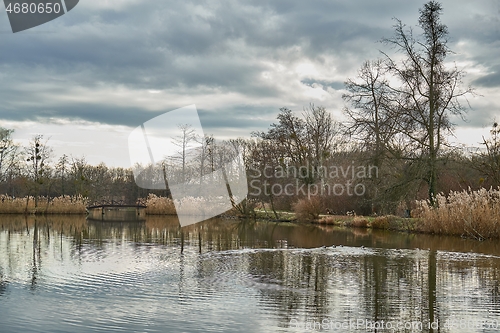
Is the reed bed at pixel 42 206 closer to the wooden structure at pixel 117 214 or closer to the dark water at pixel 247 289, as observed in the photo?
the wooden structure at pixel 117 214

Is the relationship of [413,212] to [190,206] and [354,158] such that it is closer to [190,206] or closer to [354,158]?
[354,158]

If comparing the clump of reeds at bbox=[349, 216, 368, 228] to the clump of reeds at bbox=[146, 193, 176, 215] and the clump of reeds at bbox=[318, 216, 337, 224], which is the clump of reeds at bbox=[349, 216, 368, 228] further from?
the clump of reeds at bbox=[146, 193, 176, 215]

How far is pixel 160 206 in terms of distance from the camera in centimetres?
4438

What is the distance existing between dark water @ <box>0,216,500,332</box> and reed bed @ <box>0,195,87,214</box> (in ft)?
87.5

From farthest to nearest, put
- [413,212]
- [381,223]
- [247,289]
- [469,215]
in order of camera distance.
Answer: [413,212], [381,223], [469,215], [247,289]

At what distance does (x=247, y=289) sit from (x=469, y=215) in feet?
45.4

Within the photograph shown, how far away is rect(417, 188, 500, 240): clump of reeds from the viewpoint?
1962cm

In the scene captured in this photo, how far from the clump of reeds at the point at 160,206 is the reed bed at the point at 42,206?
5.61m

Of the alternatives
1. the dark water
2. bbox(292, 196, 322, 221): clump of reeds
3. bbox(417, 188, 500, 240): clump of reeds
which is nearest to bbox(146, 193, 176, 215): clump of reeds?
bbox(292, 196, 322, 221): clump of reeds

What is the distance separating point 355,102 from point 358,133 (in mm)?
2178

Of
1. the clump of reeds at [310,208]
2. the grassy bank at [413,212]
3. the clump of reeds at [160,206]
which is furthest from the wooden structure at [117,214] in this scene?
the clump of reeds at [310,208]

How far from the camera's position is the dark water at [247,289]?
7395 millimetres

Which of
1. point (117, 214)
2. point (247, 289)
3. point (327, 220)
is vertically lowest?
point (117, 214)

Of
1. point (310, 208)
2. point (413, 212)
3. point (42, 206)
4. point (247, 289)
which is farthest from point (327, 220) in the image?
point (42, 206)
